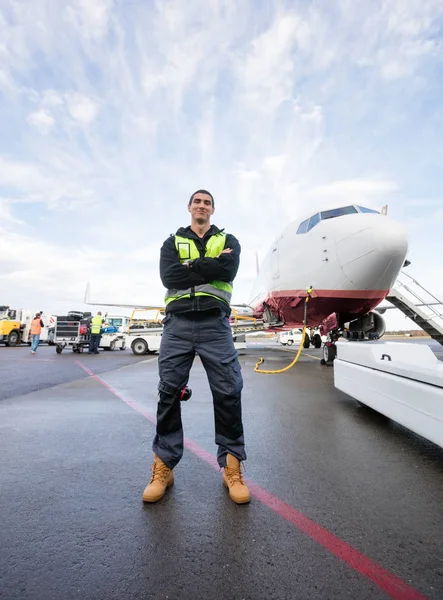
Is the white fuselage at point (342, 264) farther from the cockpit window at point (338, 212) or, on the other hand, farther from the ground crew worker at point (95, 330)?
the ground crew worker at point (95, 330)

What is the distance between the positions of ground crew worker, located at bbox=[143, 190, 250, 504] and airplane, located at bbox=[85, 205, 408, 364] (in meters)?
4.58

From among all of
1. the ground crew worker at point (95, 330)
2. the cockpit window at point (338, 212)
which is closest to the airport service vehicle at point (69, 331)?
the ground crew worker at point (95, 330)

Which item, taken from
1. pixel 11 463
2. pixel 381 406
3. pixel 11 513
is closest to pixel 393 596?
pixel 11 513

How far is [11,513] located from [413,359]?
12.1ft

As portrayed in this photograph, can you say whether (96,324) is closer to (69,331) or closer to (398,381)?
(69,331)

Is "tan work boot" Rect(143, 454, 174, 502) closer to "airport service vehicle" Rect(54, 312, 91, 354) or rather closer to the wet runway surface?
the wet runway surface

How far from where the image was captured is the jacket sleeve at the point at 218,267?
241cm

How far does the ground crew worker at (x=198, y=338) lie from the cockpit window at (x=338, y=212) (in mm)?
7082


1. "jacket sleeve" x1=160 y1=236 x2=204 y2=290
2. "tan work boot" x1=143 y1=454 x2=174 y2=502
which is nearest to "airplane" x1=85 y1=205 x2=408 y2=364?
"jacket sleeve" x1=160 y1=236 x2=204 y2=290

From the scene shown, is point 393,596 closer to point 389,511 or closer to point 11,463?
point 389,511

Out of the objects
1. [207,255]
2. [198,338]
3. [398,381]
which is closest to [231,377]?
[198,338]

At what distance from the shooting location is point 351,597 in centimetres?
123

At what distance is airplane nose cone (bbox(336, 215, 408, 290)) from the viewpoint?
7461mm

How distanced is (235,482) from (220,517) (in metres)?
0.30
